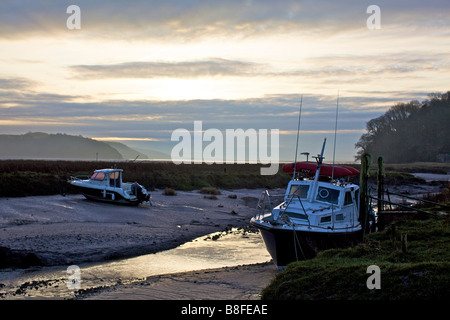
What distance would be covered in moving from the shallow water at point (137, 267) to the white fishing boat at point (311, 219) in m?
2.15

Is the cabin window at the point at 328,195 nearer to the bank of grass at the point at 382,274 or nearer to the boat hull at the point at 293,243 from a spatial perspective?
the boat hull at the point at 293,243

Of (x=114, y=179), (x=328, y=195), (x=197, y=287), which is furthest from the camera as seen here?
(x=114, y=179)

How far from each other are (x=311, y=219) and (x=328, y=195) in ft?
6.33

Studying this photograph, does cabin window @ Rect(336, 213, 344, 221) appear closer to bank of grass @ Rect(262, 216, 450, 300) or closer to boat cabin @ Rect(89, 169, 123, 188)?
bank of grass @ Rect(262, 216, 450, 300)

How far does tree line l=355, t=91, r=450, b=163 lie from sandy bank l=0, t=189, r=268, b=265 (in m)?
96.9

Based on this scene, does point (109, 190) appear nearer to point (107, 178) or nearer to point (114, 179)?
point (107, 178)

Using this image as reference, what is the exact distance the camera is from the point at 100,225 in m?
21.4

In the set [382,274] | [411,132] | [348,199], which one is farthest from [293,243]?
[411,132]

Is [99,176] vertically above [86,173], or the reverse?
[99,176]

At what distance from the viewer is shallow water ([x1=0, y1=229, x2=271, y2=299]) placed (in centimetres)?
1250

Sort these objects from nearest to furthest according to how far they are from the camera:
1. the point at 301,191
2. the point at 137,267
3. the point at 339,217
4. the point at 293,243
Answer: the point at 293,243
the point at 137,267
the point at 339,217
the point at 301,191
